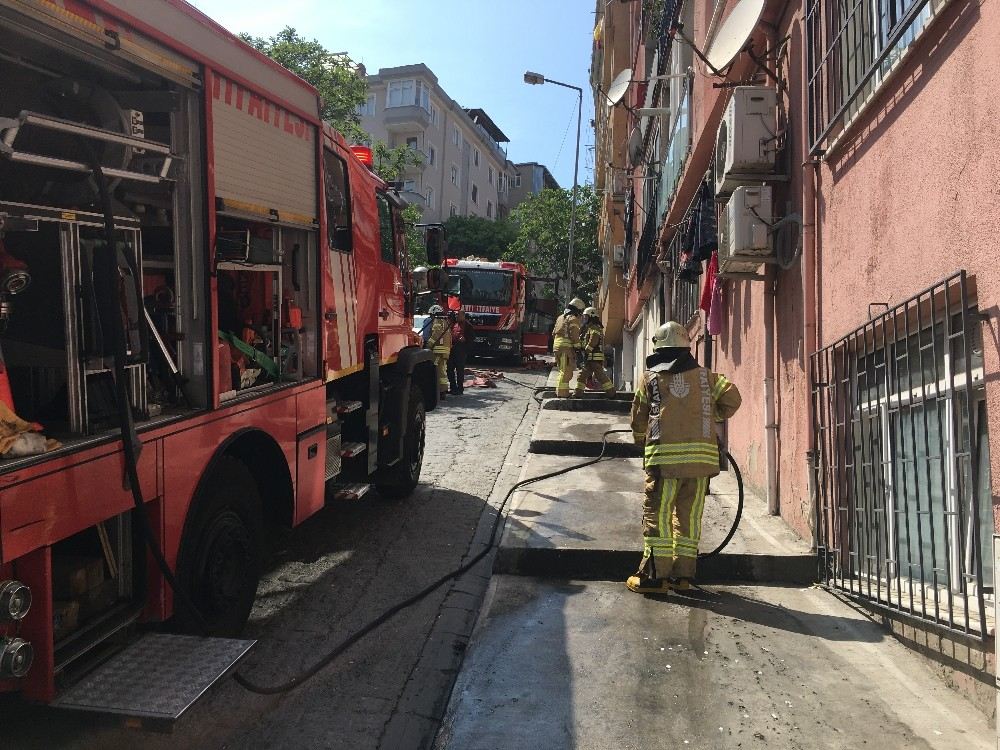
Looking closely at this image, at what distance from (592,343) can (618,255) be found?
10457mm

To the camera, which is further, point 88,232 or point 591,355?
point 591,355

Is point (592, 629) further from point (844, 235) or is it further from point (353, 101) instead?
point (353, 101)

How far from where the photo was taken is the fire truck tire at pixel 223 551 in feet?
11.4

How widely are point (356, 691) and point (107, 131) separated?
2.55m

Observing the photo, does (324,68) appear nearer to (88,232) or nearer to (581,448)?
(581,448)

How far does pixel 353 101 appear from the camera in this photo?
19484 millimetres

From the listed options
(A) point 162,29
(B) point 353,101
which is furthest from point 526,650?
(B) point 353,101

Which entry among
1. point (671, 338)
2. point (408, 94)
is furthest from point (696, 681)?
point (408, 94)

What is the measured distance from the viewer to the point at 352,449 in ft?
19.6

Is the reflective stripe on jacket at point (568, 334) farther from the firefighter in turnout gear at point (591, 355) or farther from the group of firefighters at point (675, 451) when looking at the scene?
the group of firefighters at point (675, 451)

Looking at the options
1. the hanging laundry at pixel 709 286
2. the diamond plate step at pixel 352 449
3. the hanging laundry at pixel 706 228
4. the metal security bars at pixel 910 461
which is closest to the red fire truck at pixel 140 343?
the diamond plate step at pixel 352 449

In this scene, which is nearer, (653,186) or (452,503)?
(452,503)

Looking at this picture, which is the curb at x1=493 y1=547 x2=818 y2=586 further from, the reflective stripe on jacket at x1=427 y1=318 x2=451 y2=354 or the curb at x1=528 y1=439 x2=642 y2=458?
the reflective stripe on jacket at x1=427 y1=318 x2=451 y2=354

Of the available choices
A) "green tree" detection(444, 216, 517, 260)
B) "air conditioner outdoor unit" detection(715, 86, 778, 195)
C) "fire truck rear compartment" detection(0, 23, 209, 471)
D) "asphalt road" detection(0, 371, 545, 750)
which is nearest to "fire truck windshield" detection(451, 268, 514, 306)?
"asphalt road" detection(0, 371, 545, 750)
